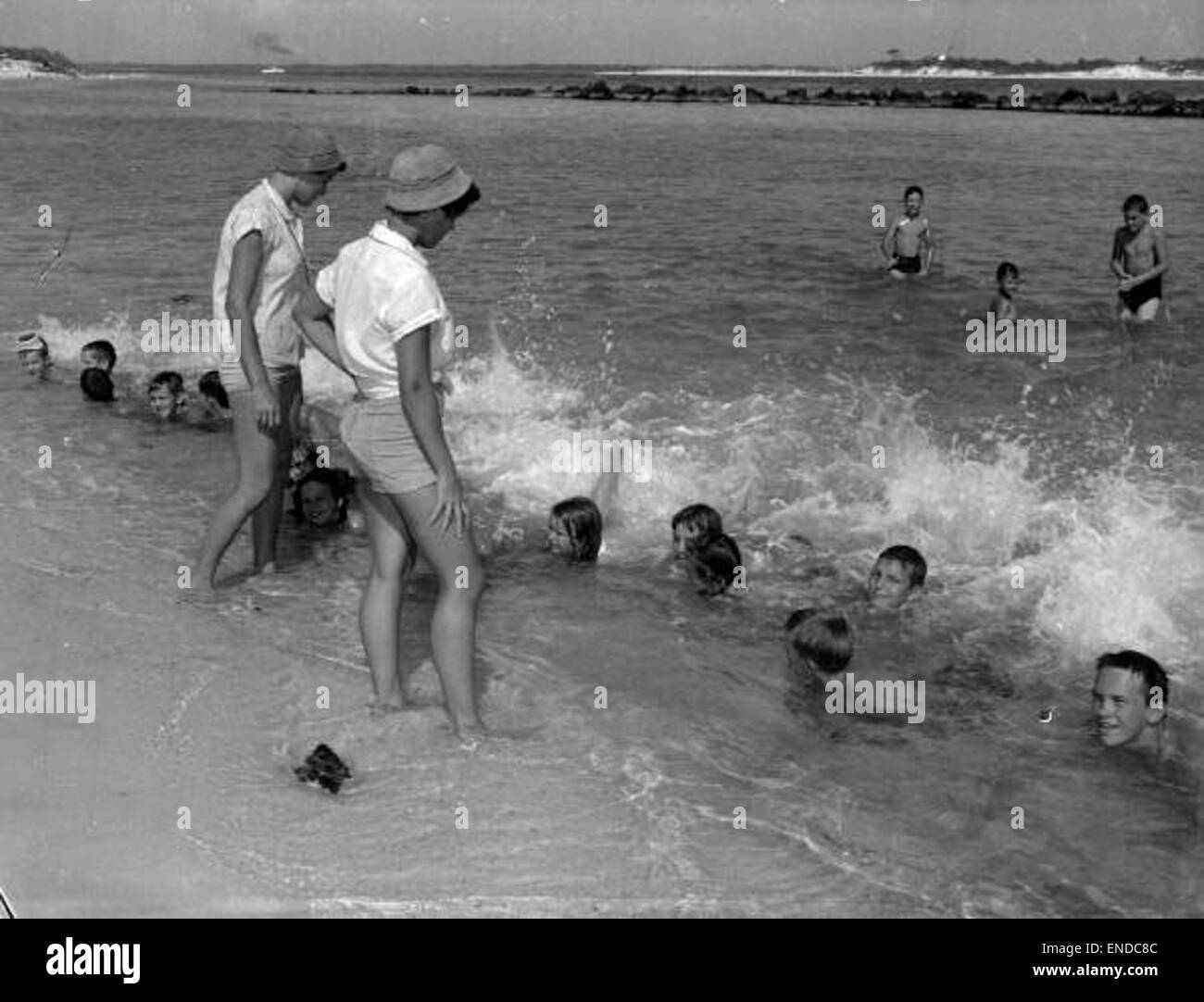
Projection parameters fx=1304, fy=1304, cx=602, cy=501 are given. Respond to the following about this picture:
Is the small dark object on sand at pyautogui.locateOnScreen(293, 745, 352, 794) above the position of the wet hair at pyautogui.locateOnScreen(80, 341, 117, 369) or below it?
below

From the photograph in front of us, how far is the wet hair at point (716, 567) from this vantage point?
6.16 meters

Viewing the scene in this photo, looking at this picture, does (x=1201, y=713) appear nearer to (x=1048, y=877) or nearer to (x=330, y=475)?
(x=1048, y=877)

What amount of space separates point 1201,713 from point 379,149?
2709 cm

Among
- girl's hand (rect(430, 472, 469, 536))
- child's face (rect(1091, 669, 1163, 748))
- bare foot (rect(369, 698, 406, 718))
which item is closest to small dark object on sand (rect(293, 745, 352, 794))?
bare foot (rect(369, 698, 406, 718))

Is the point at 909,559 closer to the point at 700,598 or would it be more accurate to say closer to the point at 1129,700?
the point at 700,598

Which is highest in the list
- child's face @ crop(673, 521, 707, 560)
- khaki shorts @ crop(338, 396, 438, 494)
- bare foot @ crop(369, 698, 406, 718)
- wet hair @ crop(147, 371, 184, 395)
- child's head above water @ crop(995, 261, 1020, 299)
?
child's head above water @ crop(995, 261, 1020, 299)

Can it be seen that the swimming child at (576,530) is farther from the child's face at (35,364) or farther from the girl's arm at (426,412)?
the child's face at (35,364)

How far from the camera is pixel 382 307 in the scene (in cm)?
393

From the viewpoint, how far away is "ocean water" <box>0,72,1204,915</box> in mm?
4008

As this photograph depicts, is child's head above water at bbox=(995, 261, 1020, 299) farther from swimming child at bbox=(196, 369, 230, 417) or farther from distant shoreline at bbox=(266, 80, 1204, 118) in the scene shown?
distant shoreline at bbox=(266, 80, 1204, 118)

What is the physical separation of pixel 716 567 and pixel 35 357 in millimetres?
6216

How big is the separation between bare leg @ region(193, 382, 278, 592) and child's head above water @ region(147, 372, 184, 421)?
3352mm

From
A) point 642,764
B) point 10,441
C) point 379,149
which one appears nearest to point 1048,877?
point 642,764

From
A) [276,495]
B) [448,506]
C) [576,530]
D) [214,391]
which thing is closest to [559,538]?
[576,530]
